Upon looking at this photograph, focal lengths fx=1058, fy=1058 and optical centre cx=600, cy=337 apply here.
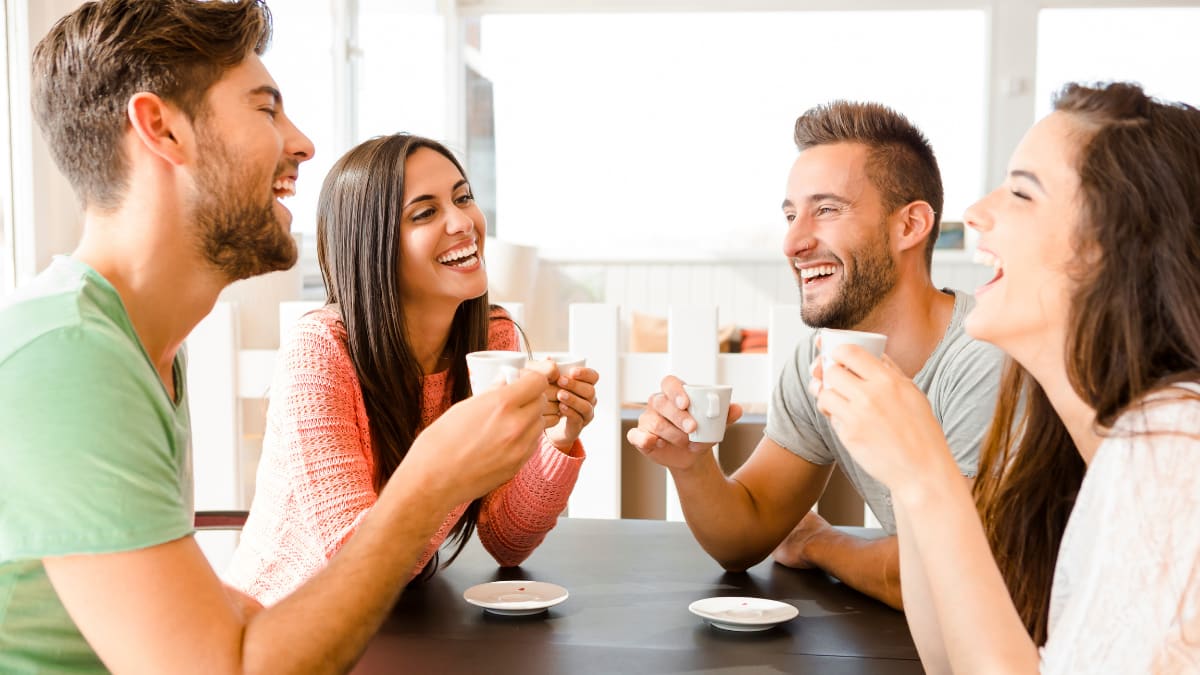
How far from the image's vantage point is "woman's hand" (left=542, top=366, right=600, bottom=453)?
1754 mm

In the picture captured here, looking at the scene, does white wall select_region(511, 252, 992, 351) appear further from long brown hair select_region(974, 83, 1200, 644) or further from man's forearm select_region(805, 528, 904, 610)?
long brown hair select_region(974, 83, 1200, 644)

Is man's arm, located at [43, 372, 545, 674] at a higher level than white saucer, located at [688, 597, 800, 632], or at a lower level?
higher

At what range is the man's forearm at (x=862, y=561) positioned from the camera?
5.21 ft

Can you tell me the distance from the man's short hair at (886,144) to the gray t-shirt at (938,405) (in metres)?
0.24

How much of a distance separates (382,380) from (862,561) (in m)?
0.92

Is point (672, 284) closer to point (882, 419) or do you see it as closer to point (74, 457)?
point (882, 419)

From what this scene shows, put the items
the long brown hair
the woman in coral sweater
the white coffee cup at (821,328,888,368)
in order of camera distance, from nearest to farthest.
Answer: the long brown hair
the white coffee cup at (821,328,888,368)
the woman in coral sweater

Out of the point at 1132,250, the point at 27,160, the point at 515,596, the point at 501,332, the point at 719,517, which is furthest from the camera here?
the point at 27,160

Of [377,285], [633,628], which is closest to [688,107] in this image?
[377,285]

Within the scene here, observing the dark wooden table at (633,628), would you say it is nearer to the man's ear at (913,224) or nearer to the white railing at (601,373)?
the man's ear at (913,224)

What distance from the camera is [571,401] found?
1852mm

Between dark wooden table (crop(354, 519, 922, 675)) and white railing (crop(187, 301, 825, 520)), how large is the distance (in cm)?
114

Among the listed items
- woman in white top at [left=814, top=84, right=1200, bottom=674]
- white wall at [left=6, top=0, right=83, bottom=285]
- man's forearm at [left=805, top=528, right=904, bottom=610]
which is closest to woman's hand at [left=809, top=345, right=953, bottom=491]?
woman in white top at [left=814, top=84, right=1200, bottom=674]

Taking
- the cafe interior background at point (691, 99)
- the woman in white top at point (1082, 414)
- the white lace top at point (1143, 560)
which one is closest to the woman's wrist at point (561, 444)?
the woman in white top at point (1082, 414)
